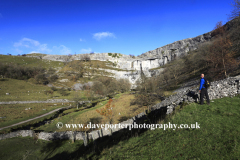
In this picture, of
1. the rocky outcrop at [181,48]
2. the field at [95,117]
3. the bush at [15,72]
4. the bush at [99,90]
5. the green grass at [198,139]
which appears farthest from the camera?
the rocky outcrop at [181,48]

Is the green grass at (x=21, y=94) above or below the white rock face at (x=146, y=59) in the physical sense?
below

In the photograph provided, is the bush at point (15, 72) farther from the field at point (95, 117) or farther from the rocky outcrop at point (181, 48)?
the rocky outcrop at point (181, 48)

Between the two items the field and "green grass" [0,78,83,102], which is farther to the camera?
"green grass" [0,78,83,102]

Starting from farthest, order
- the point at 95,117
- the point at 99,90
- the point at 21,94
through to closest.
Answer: the point at 99,90
the point at 21,94
the point at 95,117

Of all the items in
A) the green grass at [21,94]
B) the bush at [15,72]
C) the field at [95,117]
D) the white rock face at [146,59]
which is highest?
the white rock face at [146,59]

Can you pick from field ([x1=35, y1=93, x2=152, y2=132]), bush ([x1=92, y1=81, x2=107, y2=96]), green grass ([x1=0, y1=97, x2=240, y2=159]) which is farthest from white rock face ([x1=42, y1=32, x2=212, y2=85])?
green grass ([x1=0, y1=97, x2=240, y2=159])

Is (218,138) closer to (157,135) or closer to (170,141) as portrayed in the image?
(170,141)

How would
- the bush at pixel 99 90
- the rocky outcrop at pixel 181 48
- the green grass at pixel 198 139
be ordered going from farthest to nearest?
the rocky outcrop at pixel 181 48 < the bush at pixel 99 90 < the green grass at pixel 198 139

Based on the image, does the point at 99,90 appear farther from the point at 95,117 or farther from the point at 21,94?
the point at 21,94

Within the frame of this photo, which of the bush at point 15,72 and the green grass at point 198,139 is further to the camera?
the bush at point 15,72

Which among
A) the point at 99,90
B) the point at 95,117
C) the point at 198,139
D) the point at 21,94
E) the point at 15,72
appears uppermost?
the point at 15,72

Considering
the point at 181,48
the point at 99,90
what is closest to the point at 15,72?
the point at 99,90

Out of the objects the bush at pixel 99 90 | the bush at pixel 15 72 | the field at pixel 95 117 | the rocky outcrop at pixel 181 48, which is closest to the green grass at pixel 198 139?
the field at pixel 95 117

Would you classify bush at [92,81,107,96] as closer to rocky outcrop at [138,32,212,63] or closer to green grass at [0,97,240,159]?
green grass at [0,97,240,159]
